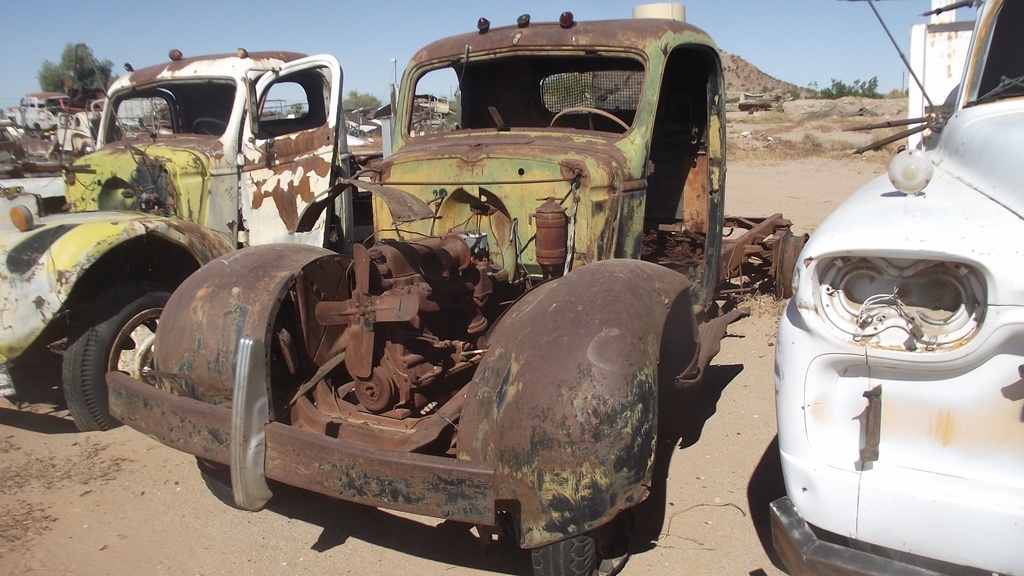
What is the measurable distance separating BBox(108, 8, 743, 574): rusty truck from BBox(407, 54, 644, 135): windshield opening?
32mm

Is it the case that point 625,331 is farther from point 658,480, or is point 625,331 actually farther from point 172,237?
point 172,237

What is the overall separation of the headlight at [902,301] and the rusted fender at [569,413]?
0.71 m

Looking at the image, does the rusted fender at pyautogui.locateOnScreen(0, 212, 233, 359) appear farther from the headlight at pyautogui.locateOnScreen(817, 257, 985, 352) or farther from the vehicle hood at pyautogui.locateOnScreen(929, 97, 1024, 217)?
the vehicle hood at pyautogui.locateOnScreen(929, 97, 1024, 217)

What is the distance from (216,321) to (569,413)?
161 cm

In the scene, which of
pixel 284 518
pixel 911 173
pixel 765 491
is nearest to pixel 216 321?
pixel 284 518

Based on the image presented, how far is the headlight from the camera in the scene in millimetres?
1832

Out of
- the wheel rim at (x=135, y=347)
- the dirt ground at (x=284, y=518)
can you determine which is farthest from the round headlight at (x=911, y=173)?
the wheel rim at (x=135, y=347)

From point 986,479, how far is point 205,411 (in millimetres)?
2462

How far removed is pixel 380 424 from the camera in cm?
321

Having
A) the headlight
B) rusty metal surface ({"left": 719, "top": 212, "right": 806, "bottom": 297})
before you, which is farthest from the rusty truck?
rusty metal surface ({"left": 719, "top": 212, "right": 806, "bottom": 297})

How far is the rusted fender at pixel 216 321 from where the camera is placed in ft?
10.3

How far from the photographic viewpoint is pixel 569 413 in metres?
2.41

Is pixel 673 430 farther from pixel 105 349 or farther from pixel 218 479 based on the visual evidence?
A: pixel 105 349

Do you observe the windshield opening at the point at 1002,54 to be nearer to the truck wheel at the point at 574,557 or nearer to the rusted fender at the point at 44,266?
the truck wheel at the point at 574,557
